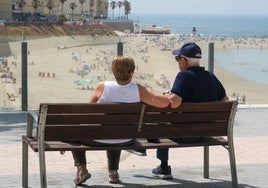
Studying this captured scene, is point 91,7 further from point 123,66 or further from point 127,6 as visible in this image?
point 123,66

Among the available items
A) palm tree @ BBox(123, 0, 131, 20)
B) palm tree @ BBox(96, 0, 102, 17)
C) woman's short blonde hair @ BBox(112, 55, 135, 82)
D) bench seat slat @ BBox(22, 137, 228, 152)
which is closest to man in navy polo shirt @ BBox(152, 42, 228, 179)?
bench seat slat @ BBox(22, 137, 228, 152)

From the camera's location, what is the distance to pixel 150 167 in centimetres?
698

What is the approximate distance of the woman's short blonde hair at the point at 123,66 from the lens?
559cm

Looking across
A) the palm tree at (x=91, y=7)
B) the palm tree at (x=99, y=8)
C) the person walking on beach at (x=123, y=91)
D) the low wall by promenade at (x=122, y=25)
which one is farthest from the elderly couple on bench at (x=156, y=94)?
the palm tree at (x=99, y=8)

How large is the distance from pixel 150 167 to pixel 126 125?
1508 millimetres

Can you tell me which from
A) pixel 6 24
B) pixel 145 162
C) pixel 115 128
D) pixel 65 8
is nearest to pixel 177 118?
pixel 115 128

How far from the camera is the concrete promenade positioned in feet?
20.4

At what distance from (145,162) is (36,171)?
120 cm

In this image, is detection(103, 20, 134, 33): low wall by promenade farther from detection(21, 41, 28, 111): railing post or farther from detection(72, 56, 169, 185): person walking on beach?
detection(72, 56, 169, 185): person walking on beach

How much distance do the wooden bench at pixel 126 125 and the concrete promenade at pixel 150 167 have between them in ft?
1.57

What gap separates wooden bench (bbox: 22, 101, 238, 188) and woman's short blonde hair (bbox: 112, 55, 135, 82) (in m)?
0.32

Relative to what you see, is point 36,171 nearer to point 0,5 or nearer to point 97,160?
point 97,160

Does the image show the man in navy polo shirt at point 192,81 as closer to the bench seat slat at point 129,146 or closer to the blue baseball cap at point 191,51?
the blue baseball cap at point 191,51

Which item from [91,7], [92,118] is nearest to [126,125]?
[92,118]
